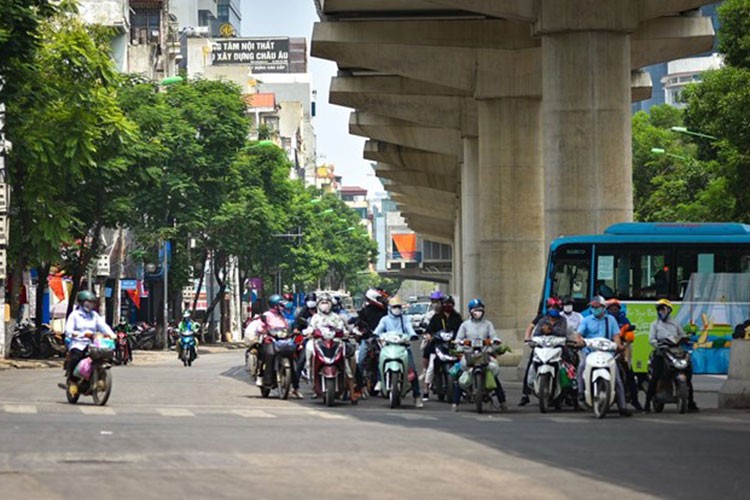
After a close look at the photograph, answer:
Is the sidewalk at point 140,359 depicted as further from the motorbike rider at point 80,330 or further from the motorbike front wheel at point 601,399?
the motorbike front wheel at point 601,399

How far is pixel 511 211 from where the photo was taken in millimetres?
48656

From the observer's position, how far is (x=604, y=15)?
35.0 m

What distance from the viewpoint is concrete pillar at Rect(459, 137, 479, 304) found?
193 ft

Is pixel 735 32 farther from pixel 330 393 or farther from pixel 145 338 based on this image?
pixel 330 393

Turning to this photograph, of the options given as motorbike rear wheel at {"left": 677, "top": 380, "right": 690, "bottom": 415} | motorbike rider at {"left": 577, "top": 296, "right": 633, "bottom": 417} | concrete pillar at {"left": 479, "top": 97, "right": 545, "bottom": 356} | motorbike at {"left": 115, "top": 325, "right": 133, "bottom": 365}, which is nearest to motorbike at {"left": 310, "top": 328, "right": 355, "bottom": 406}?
motorbike rider at {"left": 577, "top": 296, "right": 633, "bottom": 417}

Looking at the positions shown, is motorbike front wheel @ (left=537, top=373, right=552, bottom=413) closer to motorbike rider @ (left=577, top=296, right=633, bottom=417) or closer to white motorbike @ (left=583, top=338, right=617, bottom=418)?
motorbike rider @ (left=577, top=296, right=633, bottom=417)

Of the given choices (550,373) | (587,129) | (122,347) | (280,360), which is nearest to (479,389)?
(550,373)

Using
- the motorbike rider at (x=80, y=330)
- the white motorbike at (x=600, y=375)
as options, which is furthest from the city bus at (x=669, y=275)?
the motorbike rider at (x=80, y=330)

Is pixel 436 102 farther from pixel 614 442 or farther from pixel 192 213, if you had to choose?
pixel 614 442

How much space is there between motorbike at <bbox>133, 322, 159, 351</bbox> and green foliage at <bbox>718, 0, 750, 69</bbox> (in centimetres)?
2787

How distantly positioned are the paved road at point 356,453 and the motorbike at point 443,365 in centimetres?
152

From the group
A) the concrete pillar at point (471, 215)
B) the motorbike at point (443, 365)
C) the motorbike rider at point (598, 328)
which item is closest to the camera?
the motorbike rider at point (598, 328)

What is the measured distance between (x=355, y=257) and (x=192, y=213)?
102m

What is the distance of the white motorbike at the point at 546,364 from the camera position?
2431 cm
